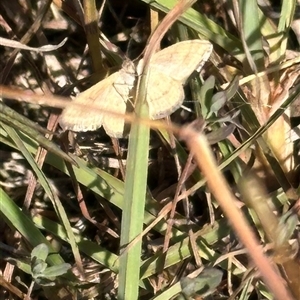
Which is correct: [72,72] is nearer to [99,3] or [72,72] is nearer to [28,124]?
[99,3]

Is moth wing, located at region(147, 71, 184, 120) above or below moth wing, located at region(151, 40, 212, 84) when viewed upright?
below

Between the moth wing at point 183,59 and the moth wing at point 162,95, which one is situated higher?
the moth wing at point 183,59

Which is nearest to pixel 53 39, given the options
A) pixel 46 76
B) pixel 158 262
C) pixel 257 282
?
pixel 46 76
